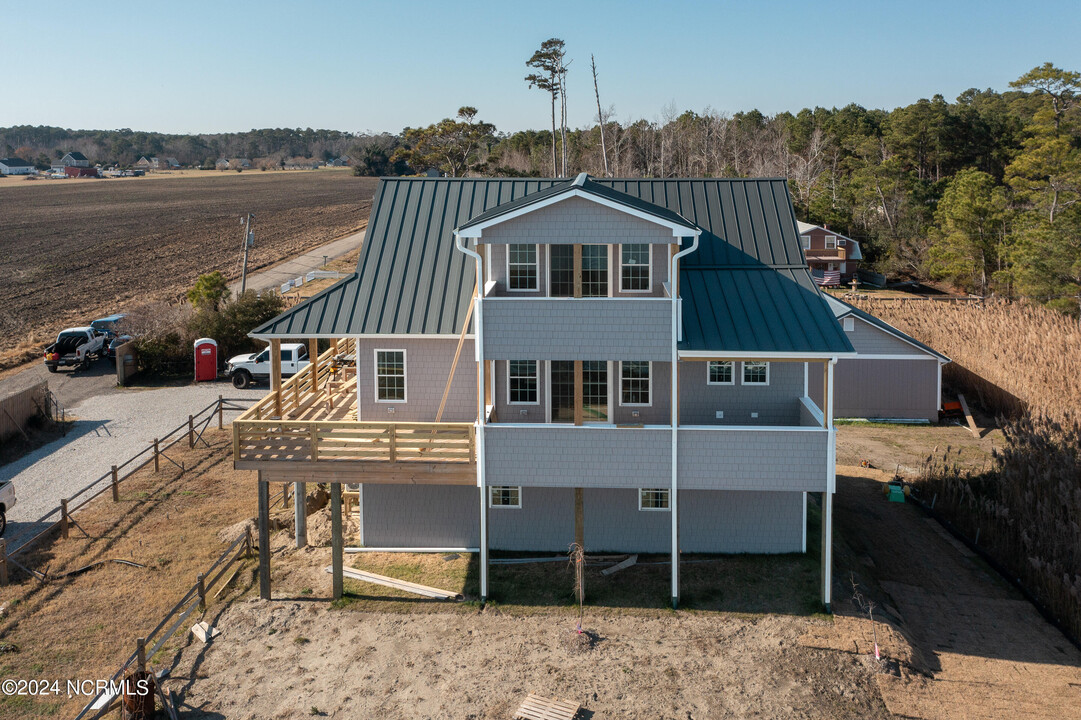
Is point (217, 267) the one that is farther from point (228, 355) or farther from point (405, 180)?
point (405, 180)

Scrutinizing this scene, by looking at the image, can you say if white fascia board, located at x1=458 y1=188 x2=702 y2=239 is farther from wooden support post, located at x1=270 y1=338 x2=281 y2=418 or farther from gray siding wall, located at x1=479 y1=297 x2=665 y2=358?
wooden support post, located at x1=270 y1=338 x2=281 y2=418

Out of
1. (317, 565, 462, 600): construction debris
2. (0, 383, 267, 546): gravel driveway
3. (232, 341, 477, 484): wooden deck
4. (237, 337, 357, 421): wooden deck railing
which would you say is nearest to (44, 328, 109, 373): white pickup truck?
(0, 383, 267, 546): gravel driveway

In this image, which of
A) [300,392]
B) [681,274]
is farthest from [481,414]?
[300,392]

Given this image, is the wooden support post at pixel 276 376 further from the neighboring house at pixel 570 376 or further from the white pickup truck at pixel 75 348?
the white pickup truck at pixel 75 348

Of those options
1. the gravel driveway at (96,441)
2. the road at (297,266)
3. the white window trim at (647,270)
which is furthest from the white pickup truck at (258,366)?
the white window trim at (647,270)

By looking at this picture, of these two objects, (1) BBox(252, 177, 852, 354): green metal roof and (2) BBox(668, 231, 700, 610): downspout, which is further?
(1) BBox(252, 177, 852, 354): green metal roof

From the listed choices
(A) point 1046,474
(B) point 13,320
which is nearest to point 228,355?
(B) point 13,320
